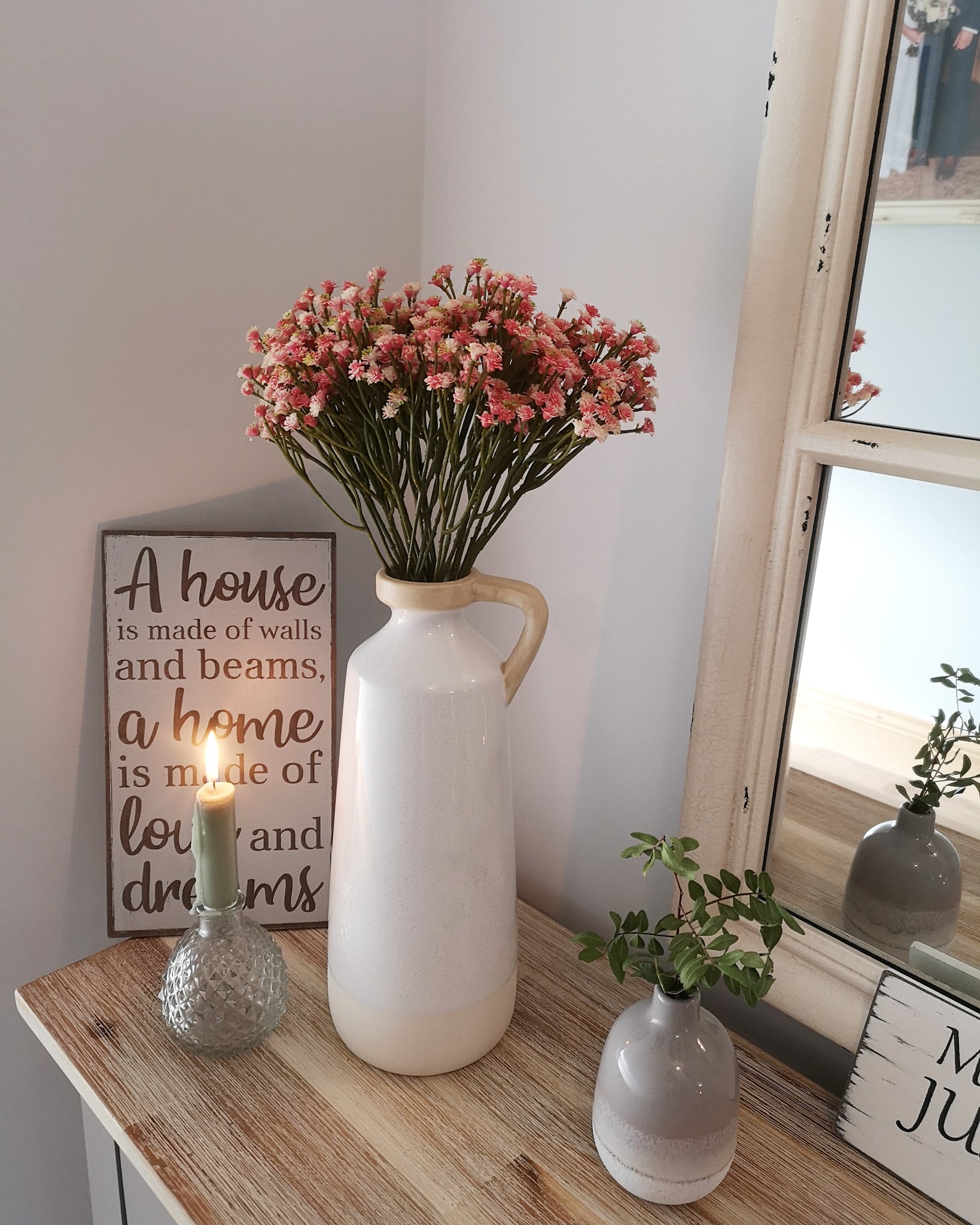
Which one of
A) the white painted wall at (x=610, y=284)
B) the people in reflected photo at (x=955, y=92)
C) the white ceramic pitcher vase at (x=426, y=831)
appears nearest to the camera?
the people in reflected photo at (x=955, y=92)

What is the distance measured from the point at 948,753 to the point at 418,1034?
18.5 inches

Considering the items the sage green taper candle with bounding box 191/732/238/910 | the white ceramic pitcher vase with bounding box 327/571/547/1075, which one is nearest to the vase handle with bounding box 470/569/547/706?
the white ceramic pitcher vase with bounding box 327/571/547/1075

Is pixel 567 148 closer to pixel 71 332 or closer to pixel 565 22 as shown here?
pixel 565 22

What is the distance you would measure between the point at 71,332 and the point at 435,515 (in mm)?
417

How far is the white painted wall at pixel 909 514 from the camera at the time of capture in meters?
0.67

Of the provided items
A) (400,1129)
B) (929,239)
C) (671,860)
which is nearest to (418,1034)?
(400,1129)

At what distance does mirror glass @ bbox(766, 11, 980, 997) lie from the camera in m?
0.66

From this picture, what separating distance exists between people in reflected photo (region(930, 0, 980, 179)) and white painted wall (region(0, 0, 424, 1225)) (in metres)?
0.63

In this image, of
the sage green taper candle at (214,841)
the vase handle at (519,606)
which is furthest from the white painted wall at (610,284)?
the sage green taper candle at (214,841)

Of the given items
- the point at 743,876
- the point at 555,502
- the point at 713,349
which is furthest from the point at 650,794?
the point at 713,349

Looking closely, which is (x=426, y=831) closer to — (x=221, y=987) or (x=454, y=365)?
(x=221, y=987)

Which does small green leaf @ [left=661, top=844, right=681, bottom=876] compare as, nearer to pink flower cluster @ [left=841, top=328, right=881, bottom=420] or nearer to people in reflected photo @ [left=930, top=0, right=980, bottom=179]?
pink flower cluster @ [left=841, top=328, right=881, bottom=420]

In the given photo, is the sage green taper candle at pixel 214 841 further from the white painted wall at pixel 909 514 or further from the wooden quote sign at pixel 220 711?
the white painted wall at pixel 909 514

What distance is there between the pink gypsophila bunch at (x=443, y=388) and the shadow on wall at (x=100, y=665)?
313mm
